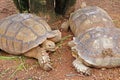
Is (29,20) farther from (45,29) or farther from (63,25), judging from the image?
(63,25)

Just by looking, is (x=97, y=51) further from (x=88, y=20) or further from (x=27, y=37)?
(x=27, y=37)

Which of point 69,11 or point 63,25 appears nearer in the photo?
point 63,25

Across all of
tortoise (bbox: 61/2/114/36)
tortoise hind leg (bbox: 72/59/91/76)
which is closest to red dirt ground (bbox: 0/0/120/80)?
tortoise hind leg (bbox: 72/59/91/76)

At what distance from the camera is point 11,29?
10.9 feet

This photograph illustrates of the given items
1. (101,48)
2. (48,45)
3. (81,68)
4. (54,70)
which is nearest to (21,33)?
(48,45)

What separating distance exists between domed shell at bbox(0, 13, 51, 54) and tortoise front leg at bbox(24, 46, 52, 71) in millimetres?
82

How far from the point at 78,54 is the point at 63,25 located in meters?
0.98

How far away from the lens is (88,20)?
3.53 metres

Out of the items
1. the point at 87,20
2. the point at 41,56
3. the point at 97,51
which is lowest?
the point at 41,56

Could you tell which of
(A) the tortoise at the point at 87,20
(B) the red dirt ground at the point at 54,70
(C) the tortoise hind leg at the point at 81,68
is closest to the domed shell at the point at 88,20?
(A) the tortoise at the point at 87,20

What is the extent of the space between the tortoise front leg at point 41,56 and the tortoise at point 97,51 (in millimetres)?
279

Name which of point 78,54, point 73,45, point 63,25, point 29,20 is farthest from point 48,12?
point 78,54

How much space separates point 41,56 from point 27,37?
287mm

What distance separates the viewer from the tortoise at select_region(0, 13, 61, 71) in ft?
10.5
